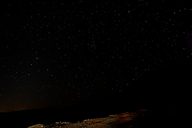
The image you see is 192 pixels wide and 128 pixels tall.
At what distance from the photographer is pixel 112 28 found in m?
1.42

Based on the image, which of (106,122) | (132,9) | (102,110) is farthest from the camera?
(132,9)

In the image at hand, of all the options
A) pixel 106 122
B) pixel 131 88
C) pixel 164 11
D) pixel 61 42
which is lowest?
pixel 106 122

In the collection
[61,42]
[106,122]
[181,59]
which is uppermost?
[61,42]

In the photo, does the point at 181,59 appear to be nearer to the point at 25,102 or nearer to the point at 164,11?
the point at 164,11

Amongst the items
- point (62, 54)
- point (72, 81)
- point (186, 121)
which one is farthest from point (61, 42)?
point (186, 121)

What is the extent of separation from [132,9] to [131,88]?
0.43 metres

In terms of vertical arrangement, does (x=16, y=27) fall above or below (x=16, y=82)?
above

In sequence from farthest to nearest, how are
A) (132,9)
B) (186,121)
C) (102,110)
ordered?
(132,9), (102,110), (186,121)

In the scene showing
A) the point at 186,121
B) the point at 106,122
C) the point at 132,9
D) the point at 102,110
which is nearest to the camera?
the point at 186,121

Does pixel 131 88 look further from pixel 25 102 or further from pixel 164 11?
pixel 25 102

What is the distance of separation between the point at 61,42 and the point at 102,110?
43 cm

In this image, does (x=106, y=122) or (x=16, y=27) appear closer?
(x=106, y=122)

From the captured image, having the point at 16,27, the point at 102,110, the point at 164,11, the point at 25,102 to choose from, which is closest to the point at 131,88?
the point at 102,110

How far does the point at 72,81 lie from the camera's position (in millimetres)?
1450
